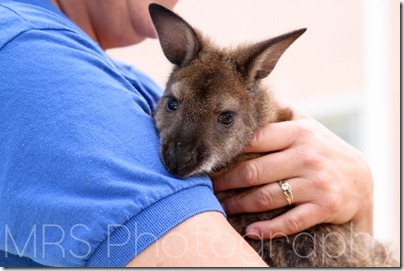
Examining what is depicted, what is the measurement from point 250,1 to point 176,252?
2.03 meters

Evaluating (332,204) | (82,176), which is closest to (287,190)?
(332,204)

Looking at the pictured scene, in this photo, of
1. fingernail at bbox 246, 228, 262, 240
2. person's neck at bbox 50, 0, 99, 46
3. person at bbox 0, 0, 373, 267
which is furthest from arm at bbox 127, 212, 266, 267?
person's neck at bbox 50, 0, 99, 46

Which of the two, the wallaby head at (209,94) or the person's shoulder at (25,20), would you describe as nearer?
the person's shoulder at (25,20)

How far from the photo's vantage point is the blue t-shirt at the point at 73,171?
100cm

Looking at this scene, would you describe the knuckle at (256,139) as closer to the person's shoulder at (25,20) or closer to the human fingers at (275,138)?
the human fingers at (275,138)

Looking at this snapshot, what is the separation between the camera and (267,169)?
1.48 metres

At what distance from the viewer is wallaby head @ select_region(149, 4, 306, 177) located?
1.41 m

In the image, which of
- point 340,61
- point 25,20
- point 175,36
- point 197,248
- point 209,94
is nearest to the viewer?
point 197,248

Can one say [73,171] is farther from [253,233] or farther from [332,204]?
[332,204]

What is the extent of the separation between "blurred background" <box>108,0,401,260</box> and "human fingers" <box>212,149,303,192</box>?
95 centimetres

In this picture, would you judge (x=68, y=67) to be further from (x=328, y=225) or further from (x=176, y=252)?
(x=328, y=225)

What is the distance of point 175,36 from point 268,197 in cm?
54

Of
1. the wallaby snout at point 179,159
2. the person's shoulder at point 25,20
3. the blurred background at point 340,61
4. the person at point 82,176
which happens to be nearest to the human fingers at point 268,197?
the wallaby snout at point 179,159

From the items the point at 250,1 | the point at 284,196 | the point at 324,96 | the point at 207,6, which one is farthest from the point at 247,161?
the point at 324,96
